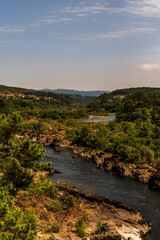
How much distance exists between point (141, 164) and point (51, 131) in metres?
42.9

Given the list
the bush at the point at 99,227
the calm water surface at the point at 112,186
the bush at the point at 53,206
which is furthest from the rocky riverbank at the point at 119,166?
the bush at the point at 53,206

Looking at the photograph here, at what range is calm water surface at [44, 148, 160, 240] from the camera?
32.4 m

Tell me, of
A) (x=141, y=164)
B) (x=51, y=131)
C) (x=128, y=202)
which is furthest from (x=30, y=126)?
(x=128, y=202)

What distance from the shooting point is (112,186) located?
40469mm

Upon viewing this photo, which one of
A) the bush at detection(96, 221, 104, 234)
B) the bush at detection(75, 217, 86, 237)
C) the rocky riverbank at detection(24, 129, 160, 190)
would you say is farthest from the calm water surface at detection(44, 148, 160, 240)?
the bush at detection(75, 217, 86, 237)

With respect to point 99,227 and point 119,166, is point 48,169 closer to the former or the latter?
point 119,166

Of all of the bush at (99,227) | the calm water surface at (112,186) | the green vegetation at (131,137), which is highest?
the green vegetation at (131,137)

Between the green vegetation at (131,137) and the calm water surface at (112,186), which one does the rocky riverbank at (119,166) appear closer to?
the calm water surface at (112,186)

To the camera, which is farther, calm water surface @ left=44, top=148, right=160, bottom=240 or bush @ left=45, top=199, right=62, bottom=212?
calm water surface @ left=44, top=148, right=160, bottom=240

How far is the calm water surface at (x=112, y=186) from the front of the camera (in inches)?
1277

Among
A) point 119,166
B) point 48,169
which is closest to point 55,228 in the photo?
point 48,169

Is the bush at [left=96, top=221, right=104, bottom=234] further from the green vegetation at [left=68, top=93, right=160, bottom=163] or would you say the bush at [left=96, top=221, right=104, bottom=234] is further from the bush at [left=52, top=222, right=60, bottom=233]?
the green vegetation at [left=68, top=93, right=160, bottom=163]

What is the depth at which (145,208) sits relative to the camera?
32.9m

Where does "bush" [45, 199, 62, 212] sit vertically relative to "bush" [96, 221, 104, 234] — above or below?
above
